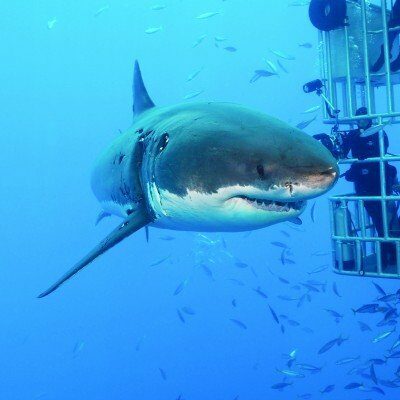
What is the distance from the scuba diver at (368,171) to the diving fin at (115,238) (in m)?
2.27

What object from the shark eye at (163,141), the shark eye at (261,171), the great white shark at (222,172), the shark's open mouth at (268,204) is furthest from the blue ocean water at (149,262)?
the shark eye at (261,171)

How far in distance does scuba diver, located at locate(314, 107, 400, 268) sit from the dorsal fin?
1687 millimetres

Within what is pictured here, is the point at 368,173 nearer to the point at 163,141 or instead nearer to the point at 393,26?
the point at 393,26

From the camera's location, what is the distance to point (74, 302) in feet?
164

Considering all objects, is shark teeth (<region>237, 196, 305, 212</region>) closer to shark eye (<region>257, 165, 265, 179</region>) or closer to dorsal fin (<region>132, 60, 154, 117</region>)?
shark eye (<region>257, 165, 265, 179</region>)

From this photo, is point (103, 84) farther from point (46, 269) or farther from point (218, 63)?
point (46, 269)

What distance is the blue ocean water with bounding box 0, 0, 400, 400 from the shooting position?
25953 millimetres

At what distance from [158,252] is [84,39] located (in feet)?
166

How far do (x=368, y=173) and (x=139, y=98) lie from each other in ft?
7.89

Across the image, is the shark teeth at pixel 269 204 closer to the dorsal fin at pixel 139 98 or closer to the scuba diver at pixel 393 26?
the dorsal fin at pixel 139 98

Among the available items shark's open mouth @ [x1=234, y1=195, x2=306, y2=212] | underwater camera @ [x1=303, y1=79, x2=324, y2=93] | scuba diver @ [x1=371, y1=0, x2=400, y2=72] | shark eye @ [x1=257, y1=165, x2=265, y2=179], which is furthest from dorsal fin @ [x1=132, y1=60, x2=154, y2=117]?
shark eye @ [x1=257, y1=165, x2=265, y2=179]

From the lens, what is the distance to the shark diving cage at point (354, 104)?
4.42 meters

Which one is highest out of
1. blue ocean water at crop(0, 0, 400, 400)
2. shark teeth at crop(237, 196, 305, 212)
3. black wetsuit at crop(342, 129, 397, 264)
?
shark teeth at crop(237, 196, 305, 212)

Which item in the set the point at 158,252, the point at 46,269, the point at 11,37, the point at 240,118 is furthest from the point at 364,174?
the point at 11,37
